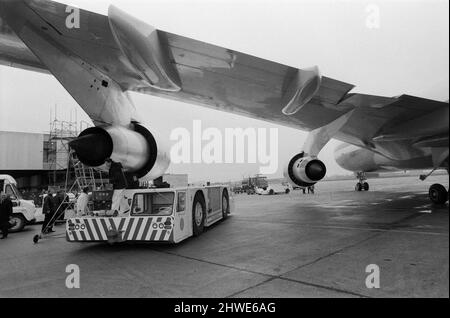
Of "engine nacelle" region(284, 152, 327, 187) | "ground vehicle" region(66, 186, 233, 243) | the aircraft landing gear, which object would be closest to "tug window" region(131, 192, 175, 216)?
"ground vehicle" region(66, 186, 233, 243)

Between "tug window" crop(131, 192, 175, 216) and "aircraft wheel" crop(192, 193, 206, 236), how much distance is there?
0.72m

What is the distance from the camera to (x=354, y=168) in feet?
70.4

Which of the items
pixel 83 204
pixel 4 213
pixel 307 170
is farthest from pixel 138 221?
pixel 4 213

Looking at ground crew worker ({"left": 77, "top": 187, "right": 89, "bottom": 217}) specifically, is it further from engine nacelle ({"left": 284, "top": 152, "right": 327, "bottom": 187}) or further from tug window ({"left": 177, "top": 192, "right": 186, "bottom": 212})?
engine nacelle ({"left": 284, "top": 152, "right": 327, "bottom": 187})

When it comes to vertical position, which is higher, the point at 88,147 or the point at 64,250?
the point at 88,147

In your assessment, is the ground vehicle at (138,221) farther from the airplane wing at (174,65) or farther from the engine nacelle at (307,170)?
the engine nacelle at (307,170)

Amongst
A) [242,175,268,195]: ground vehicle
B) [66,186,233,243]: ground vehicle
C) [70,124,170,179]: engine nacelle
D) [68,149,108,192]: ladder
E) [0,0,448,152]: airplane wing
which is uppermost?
[0,0,448,152]: airplane wing

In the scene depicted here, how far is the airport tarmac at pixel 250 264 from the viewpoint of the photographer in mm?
4695

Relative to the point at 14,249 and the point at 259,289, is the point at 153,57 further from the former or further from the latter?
the point at 14,249

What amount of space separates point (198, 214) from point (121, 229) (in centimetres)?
261

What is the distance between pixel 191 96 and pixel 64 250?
5308 millimetres

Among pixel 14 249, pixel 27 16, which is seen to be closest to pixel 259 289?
pixel 27 16

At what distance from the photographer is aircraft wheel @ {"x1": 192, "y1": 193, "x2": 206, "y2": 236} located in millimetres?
9375

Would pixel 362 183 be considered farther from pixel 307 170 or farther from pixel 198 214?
pixel 198 214
